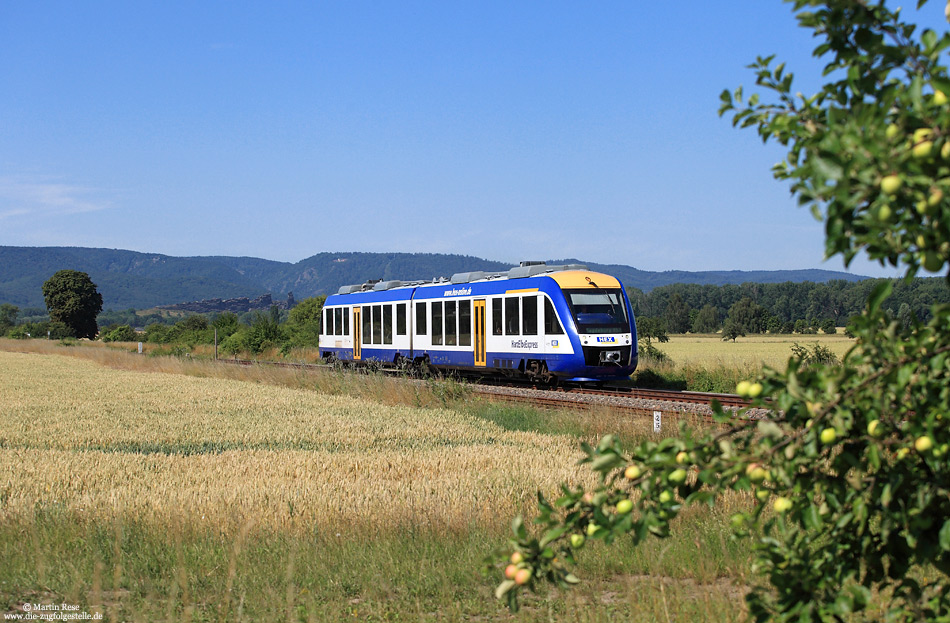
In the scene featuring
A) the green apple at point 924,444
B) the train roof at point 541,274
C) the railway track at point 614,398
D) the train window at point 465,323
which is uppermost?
the train roof at point 541,274

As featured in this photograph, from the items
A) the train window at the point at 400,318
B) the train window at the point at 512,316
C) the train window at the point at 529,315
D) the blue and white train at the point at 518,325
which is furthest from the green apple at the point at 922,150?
the train window at the point at 400,318

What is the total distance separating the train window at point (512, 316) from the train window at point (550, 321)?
45.3 inches

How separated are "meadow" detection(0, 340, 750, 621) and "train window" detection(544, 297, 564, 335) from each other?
6.21 meters

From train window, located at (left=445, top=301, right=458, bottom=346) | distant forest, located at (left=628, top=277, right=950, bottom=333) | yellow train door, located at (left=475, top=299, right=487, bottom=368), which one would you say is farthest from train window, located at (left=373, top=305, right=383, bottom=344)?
distant forest, located at (left=628, top=277, right=950, bottom=333)

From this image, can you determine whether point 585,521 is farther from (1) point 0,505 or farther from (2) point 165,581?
(1) point 0,505

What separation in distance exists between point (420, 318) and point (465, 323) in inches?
101

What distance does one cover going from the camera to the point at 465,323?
24719mm

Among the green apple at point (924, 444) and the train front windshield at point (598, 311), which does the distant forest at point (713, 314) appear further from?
the green apple at point (924, 444)

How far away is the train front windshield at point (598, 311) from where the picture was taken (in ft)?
69.1

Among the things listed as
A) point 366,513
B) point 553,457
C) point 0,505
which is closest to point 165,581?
point 366,513

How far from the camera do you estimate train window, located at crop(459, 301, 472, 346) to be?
2450cm

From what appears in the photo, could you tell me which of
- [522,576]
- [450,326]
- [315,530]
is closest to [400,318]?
→ [450,326]

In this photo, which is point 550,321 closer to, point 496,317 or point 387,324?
point 496,317

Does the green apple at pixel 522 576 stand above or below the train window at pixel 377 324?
below
